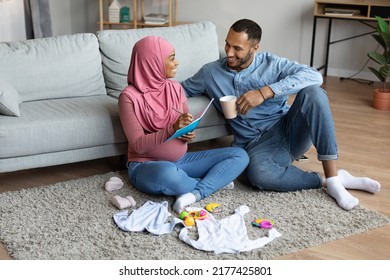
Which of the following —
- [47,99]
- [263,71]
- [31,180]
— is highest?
[263,71]

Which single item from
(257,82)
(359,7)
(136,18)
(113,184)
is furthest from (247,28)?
(136,18)

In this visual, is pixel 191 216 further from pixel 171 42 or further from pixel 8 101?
pixel 171 42

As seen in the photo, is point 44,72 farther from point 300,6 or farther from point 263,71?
point 300,6

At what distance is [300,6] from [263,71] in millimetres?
2762

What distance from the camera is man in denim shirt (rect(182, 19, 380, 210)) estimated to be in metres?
3.04

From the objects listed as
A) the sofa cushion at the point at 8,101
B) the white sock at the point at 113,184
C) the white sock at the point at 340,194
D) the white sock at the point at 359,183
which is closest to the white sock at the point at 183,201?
the white sock at the point at 113,184

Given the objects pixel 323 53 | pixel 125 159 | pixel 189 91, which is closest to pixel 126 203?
pixel 125 159

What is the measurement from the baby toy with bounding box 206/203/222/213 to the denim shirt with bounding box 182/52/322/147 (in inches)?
19.3

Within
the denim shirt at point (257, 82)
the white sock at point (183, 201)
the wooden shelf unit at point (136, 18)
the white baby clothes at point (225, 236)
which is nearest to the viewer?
the white baby clothes at point (225, 236)

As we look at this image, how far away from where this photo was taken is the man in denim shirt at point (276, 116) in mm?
3035

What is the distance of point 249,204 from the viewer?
299 centimetres

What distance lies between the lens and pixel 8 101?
10.3 feet

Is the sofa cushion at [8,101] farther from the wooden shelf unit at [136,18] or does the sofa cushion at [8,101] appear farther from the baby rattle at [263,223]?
the wooden shelf unit at [136,18]
